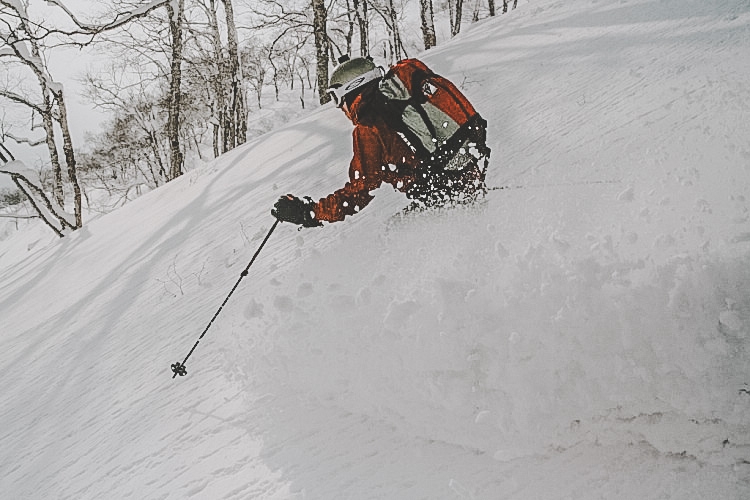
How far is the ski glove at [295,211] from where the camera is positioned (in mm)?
3053

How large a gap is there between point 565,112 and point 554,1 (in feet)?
19.1

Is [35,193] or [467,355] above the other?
[35,193]

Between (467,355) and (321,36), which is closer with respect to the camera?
(467,355)

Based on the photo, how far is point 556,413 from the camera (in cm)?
186

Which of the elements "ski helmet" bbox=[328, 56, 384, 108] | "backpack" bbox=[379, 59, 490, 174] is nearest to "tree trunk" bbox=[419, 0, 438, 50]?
"ski helmet" bbox=[328, 56, 384, 108]

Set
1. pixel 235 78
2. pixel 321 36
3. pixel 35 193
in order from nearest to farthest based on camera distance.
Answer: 1. pixel 321 36
2. pixel 35 193
3. pixel 235 78

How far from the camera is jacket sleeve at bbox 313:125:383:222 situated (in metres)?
2.92

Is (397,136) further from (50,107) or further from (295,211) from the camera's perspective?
(50,107)

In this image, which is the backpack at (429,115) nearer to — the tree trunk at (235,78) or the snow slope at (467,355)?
the snow slope at (467,355)

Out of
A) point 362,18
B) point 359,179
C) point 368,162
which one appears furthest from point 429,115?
point 362,18

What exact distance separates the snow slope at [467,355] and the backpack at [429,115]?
0.48 m

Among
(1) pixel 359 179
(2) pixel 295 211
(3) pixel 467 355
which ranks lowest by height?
(3) pixel 467 355

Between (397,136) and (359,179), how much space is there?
0.35m

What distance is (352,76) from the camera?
2.96 metres
